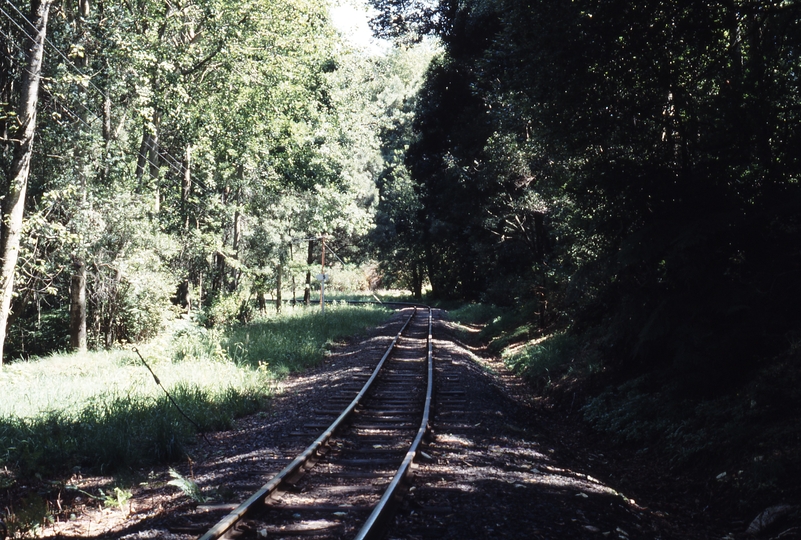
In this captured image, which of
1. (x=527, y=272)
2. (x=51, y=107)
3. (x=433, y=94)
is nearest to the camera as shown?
(x=51, y=107)

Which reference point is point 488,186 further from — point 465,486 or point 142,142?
point 465,486

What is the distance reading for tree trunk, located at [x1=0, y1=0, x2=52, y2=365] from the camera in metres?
12.8

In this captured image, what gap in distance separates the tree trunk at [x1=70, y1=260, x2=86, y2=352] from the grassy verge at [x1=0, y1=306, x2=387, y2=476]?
2.44ft

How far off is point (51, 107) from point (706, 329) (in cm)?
1667

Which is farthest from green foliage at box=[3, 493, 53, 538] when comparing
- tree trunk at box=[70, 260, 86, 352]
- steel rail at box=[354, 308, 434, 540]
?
tree trunk at box=[70, 260, 86, 352]

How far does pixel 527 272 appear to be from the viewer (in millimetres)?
23172

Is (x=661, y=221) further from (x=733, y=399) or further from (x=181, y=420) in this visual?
(x=181, y=420)

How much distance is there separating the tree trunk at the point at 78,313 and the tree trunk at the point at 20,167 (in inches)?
201

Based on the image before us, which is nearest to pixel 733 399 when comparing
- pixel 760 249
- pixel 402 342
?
pixel 760 249

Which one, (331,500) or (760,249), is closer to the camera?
(331,500)

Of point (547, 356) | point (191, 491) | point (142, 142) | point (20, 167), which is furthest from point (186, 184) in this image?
point (191, 491)

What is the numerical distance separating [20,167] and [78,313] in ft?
22.2

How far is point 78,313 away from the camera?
1862cm

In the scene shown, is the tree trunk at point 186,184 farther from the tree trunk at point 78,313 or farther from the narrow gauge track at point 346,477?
the narrow gauge track at point 346,477
